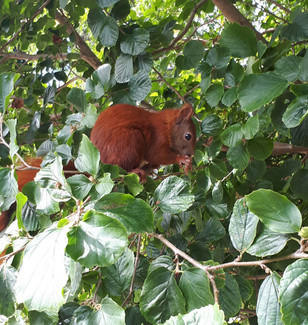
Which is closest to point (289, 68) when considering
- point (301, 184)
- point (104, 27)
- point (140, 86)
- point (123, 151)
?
point (301, 184)

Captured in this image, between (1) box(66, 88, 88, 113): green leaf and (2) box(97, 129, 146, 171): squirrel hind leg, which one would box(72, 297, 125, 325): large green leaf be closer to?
(1) box(66, 88, 88, 113): green leaf

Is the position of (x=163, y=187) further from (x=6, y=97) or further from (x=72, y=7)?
(x=72, y=7)

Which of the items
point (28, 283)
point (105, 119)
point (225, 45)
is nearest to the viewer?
point (28, 283)

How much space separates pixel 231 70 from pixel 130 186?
1.13 feet

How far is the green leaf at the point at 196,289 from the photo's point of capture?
1.33 ft

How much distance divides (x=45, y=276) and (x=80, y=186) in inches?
6.9

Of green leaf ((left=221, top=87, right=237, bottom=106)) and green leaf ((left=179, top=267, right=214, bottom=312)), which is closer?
green leaf ((left=179, top=267, right=214, bottom=312))

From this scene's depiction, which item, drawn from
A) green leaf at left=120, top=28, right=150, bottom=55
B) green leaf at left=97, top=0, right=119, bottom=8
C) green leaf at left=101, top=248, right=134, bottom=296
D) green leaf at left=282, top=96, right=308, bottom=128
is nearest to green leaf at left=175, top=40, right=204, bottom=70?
green leaf at left=120, top=28, right=150, bottom=55

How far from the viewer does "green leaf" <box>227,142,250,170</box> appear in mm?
728

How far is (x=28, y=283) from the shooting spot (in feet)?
1.14

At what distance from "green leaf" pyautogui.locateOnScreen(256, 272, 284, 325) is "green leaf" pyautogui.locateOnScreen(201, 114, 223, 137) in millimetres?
501

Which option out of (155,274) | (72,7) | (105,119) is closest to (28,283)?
(155,274)

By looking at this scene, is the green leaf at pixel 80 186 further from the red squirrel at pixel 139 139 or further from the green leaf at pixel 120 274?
the red squirrel at pixel 139 139

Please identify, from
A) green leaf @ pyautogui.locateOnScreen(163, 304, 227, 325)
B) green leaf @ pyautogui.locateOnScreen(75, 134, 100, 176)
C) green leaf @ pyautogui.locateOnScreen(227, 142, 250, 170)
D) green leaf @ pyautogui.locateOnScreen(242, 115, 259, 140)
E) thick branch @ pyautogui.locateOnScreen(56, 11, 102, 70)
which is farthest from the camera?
thick branch @ pyautogui.locateOnScreen(56, 11, 102, 70)
